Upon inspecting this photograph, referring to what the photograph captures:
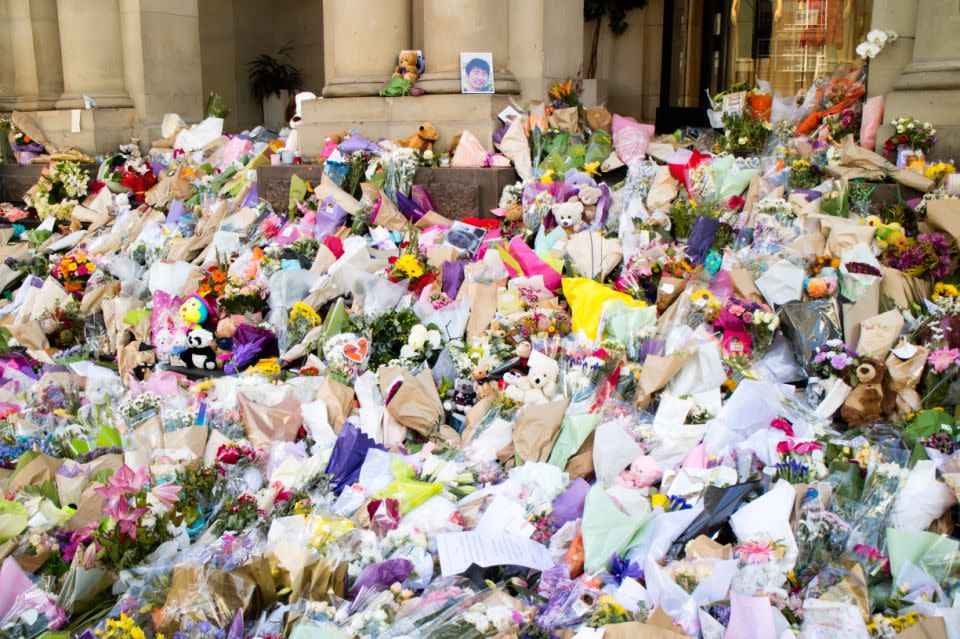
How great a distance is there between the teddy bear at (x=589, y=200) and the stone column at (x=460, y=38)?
160 cm

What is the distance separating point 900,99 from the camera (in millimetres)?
5512

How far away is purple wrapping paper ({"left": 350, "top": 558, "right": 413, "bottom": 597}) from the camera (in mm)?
2883

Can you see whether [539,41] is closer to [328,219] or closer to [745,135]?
[745,135]

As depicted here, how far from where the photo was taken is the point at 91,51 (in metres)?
9.62

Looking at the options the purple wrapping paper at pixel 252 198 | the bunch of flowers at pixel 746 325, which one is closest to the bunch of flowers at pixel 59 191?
the purple wrapping paper at pixel 252 198

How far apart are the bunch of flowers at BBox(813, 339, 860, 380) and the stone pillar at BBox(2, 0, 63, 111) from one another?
30.3 feet

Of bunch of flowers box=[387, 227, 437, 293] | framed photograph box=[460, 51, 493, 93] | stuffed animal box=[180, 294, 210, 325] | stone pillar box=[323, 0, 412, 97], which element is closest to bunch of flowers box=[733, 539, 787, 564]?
bunch of flowers box=[387, 227, 437, 293]

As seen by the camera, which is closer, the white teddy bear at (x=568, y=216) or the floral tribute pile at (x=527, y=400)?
the floral tribute pile at (x=527, y=400)

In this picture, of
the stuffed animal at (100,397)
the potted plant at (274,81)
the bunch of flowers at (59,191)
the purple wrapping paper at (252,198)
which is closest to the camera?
the stuffed animal at (100,397)

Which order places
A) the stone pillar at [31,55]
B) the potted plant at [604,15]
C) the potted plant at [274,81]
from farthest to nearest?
the potted plant at [274,81], the potted plant at [604,15], the stone pillar at [31,55]

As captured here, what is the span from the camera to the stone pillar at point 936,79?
210 inches

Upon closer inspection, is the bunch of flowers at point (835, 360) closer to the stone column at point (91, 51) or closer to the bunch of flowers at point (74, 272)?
the bunch of flowers at point (74, 272)

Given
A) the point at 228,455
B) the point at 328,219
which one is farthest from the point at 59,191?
the point at 228,455

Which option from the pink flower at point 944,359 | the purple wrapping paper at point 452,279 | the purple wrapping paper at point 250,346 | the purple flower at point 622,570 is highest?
the purple wrapping paper at point 452,279
